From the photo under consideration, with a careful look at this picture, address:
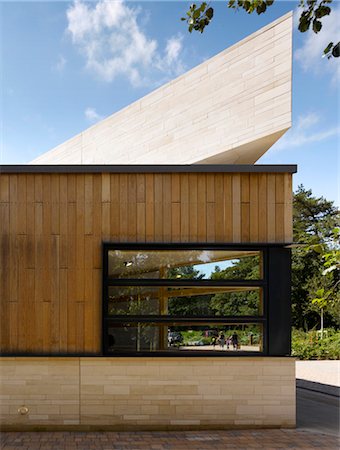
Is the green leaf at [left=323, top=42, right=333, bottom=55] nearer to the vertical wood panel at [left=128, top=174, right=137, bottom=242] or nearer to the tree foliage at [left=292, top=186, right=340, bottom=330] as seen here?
the vertical wood panel at [left=128, top=174, right=137, bottom=242]

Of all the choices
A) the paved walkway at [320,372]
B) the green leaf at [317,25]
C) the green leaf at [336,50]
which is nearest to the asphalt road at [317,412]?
the paved walkway at [320,372]

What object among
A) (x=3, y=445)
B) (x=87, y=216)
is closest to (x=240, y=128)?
(x=87, y=216)

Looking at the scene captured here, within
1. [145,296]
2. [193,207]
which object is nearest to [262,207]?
[193,207]

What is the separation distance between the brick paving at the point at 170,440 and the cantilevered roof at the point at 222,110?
5243mm

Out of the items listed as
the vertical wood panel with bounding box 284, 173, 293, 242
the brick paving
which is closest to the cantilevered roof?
the vertical wood panel with bounding box 284, 173, 293, 242

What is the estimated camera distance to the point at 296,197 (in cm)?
3681

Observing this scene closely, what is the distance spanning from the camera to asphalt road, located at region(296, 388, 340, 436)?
6398 millimetres

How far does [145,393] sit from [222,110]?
243 inches

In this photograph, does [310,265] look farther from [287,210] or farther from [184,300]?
[184,300]

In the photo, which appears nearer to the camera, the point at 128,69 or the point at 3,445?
the point at 3,445

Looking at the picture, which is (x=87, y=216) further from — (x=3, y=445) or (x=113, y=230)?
(x=3, y=445)

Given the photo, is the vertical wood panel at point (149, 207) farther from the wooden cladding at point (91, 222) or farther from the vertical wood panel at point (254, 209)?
the vertical wood panel at point (254, 209)

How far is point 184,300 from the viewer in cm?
631

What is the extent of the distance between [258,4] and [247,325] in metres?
4.40
